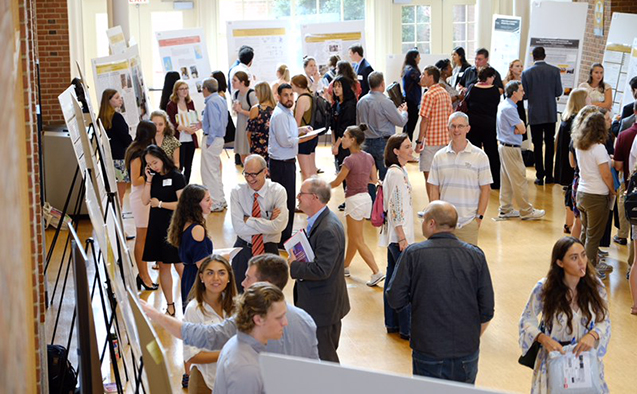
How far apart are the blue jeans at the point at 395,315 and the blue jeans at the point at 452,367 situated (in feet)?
5.60

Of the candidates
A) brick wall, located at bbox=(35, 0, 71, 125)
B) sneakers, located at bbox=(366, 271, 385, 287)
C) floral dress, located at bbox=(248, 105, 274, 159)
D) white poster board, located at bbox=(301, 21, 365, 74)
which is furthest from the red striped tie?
white poster board, located at bbox=(301, 21, 365, 74)

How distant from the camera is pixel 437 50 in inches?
666

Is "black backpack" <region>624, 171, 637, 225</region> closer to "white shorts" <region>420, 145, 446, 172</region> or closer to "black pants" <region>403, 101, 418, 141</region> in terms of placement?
"white shorts" <region>420, 145, 446, 172</region>

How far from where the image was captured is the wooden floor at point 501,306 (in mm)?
5707

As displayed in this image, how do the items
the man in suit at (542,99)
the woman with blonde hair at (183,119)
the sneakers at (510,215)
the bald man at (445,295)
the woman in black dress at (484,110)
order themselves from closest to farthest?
the bald man at (445,295), the sneakers at (510,215), the woman with blonde hair at (183,119), the woman in black dress at (484,110), the man in suit at (542,99)

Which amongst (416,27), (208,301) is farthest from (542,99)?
(208,301)

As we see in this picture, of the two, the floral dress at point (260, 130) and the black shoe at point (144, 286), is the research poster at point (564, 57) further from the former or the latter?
the black shoe at point (144, 286)

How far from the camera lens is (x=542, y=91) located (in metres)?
11.3

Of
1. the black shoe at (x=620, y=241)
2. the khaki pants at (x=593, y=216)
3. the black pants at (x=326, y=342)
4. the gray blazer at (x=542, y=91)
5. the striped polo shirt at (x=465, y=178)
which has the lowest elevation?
the black shoe at (x=620, y=241)

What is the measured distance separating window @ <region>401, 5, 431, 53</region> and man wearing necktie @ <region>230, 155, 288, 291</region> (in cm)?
1129

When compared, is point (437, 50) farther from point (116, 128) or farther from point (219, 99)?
point (116, 128)

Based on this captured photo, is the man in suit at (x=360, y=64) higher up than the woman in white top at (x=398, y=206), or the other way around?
the man in suit at (x=360, y=64)

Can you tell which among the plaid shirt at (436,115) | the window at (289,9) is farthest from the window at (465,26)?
the plaid shirt at (436,115)

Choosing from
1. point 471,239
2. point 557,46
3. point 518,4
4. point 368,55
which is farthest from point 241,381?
point 368,55
